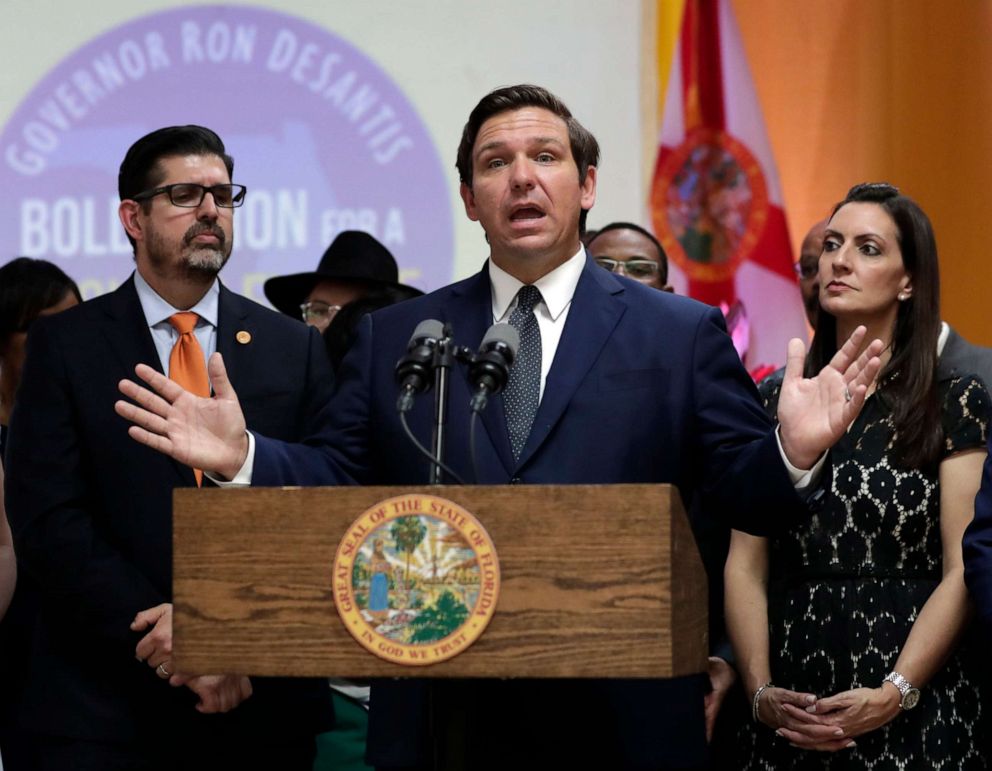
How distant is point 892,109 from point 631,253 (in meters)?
1.56

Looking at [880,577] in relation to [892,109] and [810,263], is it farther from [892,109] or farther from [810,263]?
[892,109]

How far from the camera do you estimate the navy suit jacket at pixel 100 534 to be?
3357 mm

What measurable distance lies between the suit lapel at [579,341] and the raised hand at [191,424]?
1.64 feet

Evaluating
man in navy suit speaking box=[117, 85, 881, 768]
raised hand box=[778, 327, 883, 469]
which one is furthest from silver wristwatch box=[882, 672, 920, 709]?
raised hand box=[778, 327, 883, 469]

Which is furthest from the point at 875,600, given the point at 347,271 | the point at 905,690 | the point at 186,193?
the point at 347,271

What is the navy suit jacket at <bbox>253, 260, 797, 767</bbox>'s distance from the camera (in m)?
2.71

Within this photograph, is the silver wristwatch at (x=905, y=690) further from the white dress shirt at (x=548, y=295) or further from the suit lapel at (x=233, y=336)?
the suit lapel at (x=233, y=336)

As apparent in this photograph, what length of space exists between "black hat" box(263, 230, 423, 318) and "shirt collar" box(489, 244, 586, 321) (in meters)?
2.12

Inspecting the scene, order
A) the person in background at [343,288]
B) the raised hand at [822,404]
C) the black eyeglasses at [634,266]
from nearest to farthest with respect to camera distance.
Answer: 1. the raised hand at [822,404]
2. the black eyeglasses at [634,266]
3. the person in background at [343,288]

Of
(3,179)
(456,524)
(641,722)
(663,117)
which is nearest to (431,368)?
(456,524)

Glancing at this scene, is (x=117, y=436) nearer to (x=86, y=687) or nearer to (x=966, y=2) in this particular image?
(x=86, y=687)

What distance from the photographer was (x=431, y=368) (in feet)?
7.77

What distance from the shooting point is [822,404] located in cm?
262

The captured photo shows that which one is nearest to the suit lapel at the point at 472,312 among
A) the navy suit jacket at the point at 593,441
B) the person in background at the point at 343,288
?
the navy suit jacket at the point at 593,441
